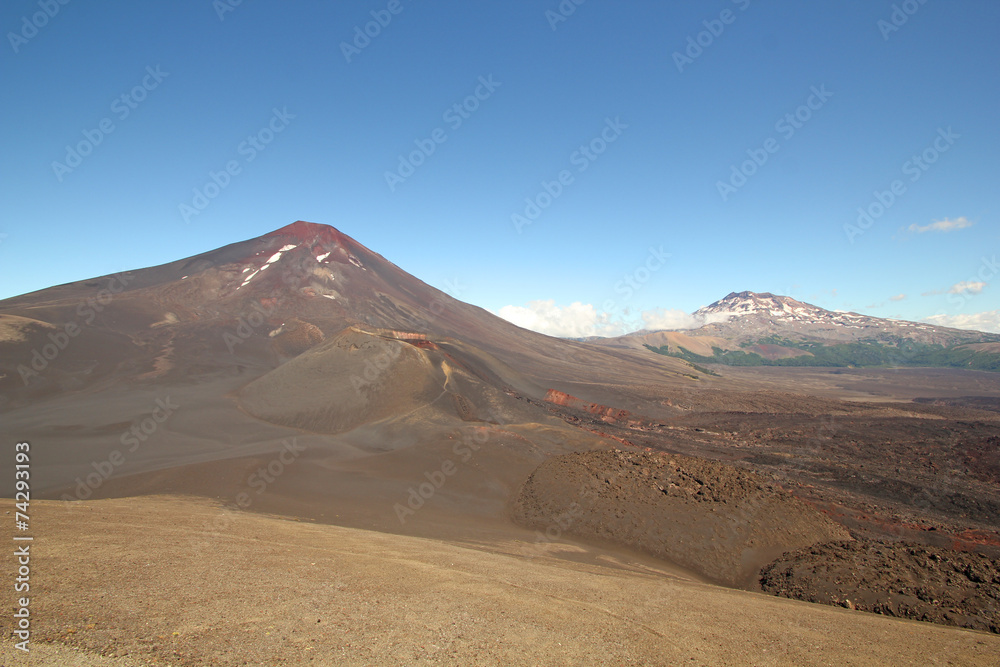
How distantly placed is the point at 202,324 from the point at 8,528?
50.4 m

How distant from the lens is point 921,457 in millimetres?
27734

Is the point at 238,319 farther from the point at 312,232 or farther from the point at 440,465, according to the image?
the point at 440,465

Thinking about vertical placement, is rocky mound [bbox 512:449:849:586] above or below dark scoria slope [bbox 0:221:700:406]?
below

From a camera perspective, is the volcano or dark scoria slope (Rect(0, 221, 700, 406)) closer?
the volcano

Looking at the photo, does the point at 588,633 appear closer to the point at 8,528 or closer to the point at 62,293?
the point at 8,528

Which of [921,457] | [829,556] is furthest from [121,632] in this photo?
[921,457]
